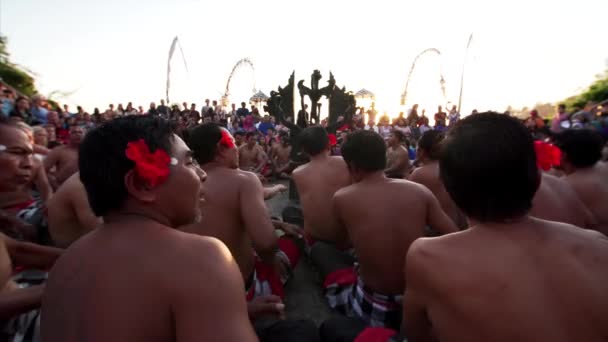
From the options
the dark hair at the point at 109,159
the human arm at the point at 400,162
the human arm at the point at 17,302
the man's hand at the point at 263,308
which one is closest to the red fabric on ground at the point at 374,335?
the man's hand at the point at 263,308

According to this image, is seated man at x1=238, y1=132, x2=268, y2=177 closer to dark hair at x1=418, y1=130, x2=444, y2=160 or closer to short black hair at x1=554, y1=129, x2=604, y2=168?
dark hair at x1=418, y1=130, x2=444, y2=160

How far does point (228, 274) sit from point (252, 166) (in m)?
9.01

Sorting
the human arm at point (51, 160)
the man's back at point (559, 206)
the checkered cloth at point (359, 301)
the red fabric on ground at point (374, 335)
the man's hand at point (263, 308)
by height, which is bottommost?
the checkered cloth at point (359, 301)

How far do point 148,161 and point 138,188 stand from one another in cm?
11

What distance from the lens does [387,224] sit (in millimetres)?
2691

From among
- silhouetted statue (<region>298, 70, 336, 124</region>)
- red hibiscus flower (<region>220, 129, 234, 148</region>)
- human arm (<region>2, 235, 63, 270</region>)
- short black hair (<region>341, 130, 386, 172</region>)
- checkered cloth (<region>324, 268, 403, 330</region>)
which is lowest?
checkered cloth (<region>324, 268, 403, 330</region>)

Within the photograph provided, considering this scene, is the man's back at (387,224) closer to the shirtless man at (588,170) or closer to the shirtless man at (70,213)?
the shirtless man at (588,170)

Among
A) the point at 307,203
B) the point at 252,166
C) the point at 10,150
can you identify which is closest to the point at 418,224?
the point at 307,203

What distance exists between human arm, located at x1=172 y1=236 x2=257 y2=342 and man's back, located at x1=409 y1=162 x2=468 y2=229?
3.33 metres

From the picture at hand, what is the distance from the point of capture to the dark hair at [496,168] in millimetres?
1325

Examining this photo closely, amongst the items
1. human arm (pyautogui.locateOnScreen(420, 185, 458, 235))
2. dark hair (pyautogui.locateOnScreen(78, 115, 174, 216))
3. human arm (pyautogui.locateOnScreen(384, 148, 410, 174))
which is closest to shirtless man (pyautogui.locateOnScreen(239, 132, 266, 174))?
human arm (pyautogui.locateOnScreen(384, 148, 410, 174))

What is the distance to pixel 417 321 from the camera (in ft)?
5.18

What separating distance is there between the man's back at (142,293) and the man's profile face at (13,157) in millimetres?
1861

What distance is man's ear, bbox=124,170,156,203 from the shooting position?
1.27 m
